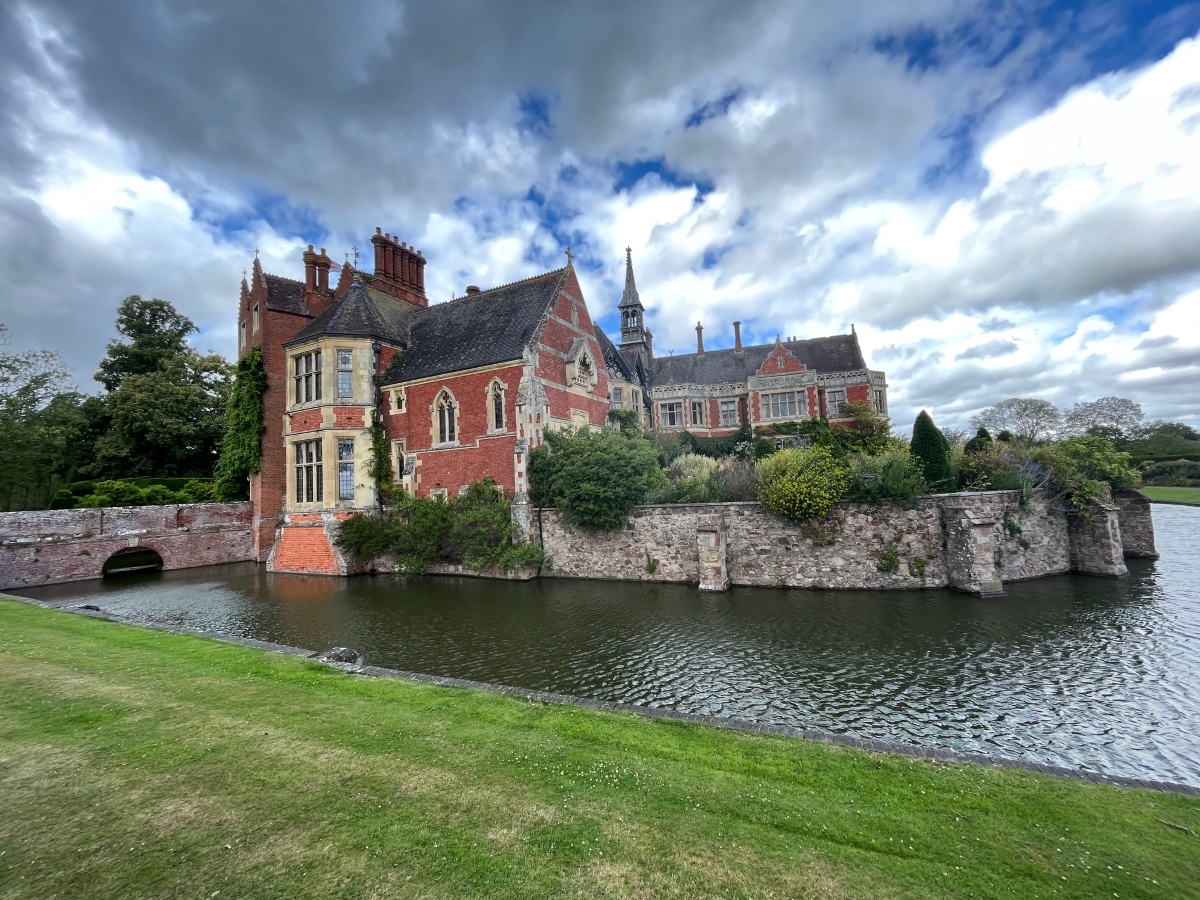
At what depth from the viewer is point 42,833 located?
364cm

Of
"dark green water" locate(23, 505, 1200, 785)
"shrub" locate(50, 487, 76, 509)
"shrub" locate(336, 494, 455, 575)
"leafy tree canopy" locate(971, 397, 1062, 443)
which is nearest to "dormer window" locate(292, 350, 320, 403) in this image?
"shrub" locate(336, 494, 455, 575)

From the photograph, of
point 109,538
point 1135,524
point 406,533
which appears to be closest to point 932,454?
point 1135,524

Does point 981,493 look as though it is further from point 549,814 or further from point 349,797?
point 349,797

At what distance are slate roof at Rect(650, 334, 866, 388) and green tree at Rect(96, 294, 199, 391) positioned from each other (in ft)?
120

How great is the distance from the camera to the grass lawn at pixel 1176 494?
37.7m

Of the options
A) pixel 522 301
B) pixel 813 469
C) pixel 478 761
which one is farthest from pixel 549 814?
pixel 522 301

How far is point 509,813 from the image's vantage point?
4105 millimetres

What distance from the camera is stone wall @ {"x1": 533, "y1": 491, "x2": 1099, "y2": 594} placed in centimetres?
1566

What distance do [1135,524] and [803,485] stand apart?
46.0ft

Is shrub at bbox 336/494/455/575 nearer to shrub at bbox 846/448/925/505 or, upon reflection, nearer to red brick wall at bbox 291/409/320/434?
red brick wall at bbox 291/409/320/434

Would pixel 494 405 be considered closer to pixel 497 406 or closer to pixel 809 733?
pixel 497 406

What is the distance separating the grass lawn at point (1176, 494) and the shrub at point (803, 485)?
39.3m

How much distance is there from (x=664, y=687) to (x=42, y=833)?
24.9 ft

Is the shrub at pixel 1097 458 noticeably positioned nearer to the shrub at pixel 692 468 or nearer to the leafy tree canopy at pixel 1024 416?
the shrub at pixel 692 468
